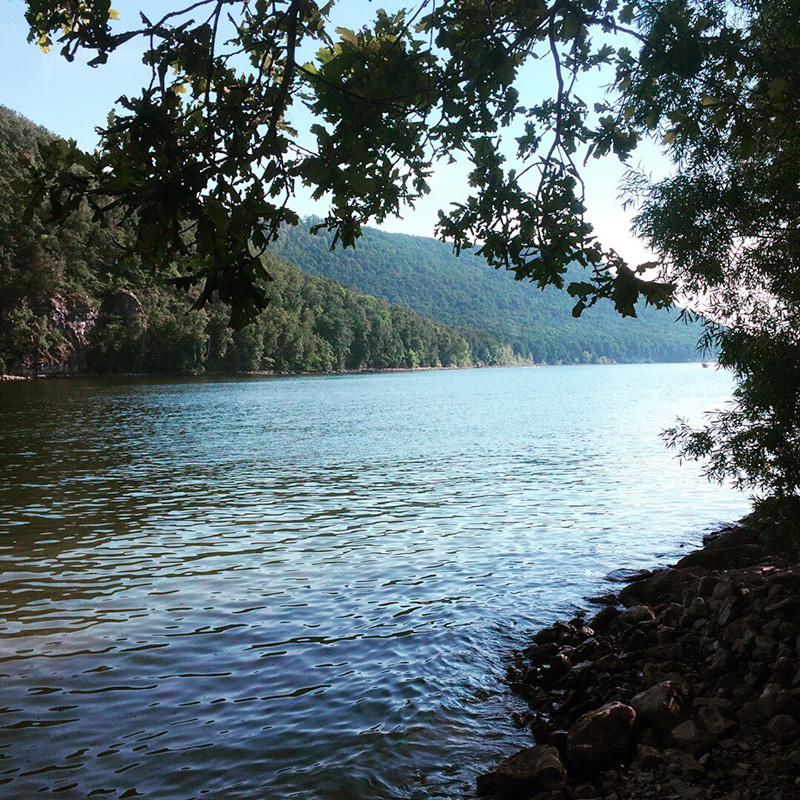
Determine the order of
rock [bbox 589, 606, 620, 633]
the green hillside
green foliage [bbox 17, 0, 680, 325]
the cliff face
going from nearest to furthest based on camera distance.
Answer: green foliage [bbox 17, 0, 680, 325]
rock [bbox 589, 606, 620, 633]
the cliff face
the green hillside

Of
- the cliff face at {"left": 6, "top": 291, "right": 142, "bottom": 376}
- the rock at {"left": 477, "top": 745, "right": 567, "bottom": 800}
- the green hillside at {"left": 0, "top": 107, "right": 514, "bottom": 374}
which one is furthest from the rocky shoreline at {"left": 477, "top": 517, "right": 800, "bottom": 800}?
Answer: the cliff face at {"left": 6, "top": 291, "right": 142, "bottom": 376}

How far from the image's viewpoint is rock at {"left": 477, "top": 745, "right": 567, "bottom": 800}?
5910 millimetres

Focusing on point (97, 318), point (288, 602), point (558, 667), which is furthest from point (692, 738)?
point (97, 318)

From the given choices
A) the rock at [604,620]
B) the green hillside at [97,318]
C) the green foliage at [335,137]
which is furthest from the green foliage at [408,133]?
the green hillside at [97,318]

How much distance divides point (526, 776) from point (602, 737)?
2.87 ft

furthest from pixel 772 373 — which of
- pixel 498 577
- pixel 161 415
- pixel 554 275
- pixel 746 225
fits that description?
pixel 161 415

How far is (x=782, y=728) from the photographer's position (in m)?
6.00

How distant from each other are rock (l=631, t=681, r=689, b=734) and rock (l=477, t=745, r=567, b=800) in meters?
1.02

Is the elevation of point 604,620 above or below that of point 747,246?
below

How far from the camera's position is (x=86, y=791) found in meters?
6.23

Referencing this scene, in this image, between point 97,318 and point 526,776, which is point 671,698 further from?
point 97,318

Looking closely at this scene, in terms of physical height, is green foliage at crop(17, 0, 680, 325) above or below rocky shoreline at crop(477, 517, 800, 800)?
above

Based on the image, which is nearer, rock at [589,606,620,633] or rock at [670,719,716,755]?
rock at [670,719,716,755]

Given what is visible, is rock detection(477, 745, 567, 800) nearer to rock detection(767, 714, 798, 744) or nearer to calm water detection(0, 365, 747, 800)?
calm water detection(0, 365, 747, 800)
